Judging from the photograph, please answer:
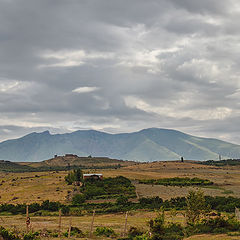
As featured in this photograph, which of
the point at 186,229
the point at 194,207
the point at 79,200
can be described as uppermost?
the point at 194,207

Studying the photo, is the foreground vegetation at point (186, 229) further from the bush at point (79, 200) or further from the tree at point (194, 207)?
the bush at point (79, 200)

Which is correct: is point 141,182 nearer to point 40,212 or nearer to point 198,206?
point 40,212

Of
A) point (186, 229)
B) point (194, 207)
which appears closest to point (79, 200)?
point (194, 207)

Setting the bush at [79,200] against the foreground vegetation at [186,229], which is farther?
the bush at [79,200]

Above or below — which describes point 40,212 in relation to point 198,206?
below

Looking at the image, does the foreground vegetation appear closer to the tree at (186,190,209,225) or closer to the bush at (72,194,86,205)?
the tree at (186,190,209,225)

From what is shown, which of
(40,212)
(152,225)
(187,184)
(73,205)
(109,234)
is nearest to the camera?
(152,225)

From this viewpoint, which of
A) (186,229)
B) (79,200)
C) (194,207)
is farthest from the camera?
(79,200)

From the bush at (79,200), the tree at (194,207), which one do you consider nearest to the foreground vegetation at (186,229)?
the tree at (194,207)

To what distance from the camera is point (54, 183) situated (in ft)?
392

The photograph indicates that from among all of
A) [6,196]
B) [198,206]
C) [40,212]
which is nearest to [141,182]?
[6,196]

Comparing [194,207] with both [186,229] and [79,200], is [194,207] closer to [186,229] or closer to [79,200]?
[186,229]

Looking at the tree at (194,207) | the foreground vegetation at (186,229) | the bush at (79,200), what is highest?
the tree at (194,207)

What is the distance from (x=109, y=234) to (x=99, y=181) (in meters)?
77.3
